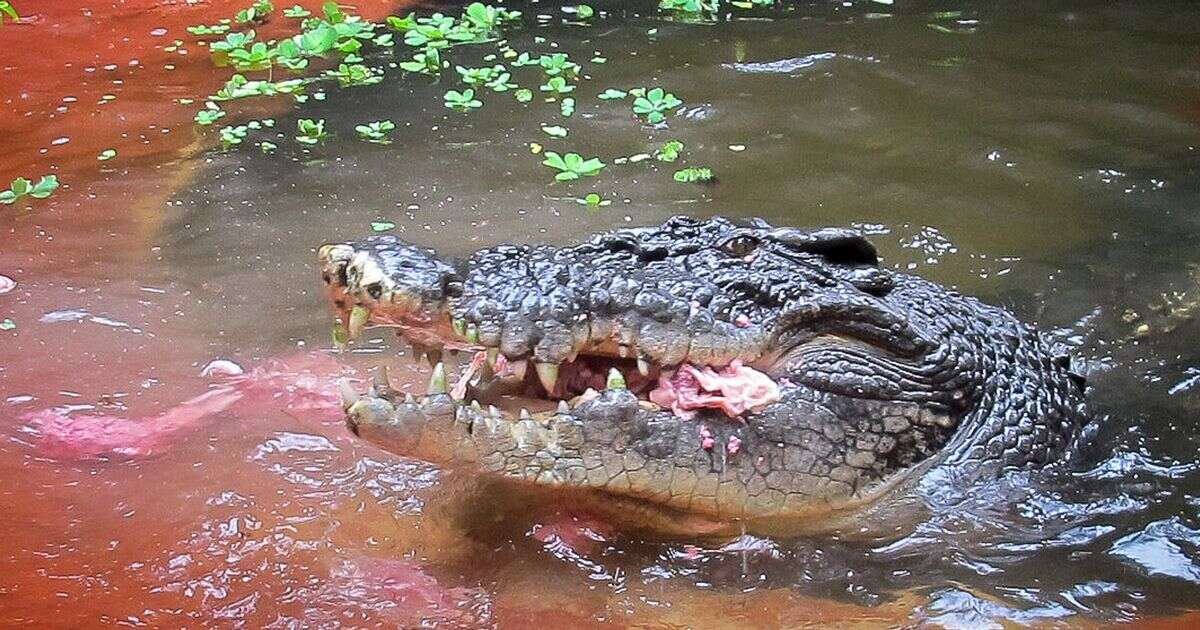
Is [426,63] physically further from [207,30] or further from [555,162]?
[555,162]

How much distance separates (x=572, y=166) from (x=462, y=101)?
1.52m

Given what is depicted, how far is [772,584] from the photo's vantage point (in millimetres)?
3125

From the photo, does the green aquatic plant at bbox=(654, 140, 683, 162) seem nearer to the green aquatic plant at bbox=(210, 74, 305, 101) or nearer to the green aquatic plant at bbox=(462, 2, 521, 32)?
the green aquatic plant at bbox=(210, 74, 305, 101)

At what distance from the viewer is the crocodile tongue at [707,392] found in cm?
314

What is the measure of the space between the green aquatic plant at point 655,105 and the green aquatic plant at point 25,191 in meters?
3.48

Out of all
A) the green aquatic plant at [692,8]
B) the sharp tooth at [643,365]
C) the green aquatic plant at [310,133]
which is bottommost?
the green aquatic plant at [310,133]

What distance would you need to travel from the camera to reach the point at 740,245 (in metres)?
3.47

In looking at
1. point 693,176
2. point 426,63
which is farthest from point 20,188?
point 693,176

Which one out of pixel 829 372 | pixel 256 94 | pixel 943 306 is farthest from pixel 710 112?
pixel 829 372

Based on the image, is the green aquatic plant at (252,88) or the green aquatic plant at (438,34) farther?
the green aquatic plant at (438,34)

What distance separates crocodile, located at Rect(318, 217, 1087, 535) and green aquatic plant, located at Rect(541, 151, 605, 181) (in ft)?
8.95

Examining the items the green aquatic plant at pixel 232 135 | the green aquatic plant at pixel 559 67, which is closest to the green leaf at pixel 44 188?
the green aquatic plant at pixel 232 135

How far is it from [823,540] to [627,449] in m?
0.70

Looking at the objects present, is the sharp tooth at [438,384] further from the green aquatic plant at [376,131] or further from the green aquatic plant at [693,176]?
the green aquatic plant at [376,131]
